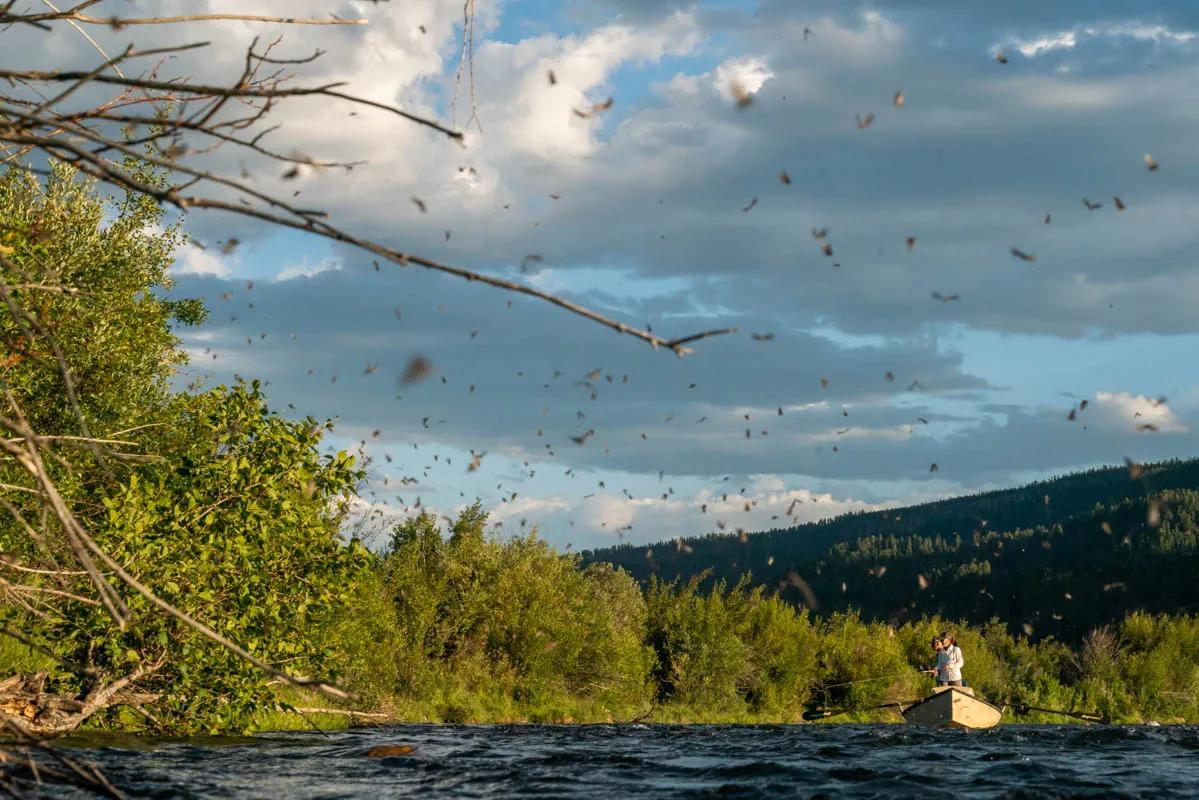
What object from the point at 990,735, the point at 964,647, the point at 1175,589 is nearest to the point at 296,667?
the point at 990,735

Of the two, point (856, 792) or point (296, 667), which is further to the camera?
point (296, 667)

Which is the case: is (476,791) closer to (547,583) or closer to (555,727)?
(555,727)

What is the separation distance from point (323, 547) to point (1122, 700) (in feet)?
157

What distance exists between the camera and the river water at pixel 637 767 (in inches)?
622

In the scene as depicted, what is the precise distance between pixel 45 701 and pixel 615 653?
29488 mm

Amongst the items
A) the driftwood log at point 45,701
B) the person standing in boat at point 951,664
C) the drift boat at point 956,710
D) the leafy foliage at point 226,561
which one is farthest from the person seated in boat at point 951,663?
the driftwood log at point 45,701

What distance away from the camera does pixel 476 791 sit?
15.7m

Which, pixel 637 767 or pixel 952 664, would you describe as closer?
pixel 637 767

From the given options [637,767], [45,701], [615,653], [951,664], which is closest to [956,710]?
[951,664]

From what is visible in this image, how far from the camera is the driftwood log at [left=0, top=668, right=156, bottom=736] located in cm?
1903

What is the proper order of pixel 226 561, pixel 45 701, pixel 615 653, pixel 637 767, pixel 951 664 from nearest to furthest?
pixel 45 701 → pixel 637 767 → pixel 226 561 → pixel 951 664 → pixel 615 653

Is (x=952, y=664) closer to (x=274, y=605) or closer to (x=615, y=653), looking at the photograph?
(x=615, y=653)

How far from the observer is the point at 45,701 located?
760 inches

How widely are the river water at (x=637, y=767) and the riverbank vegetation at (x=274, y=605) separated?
1.33 m
